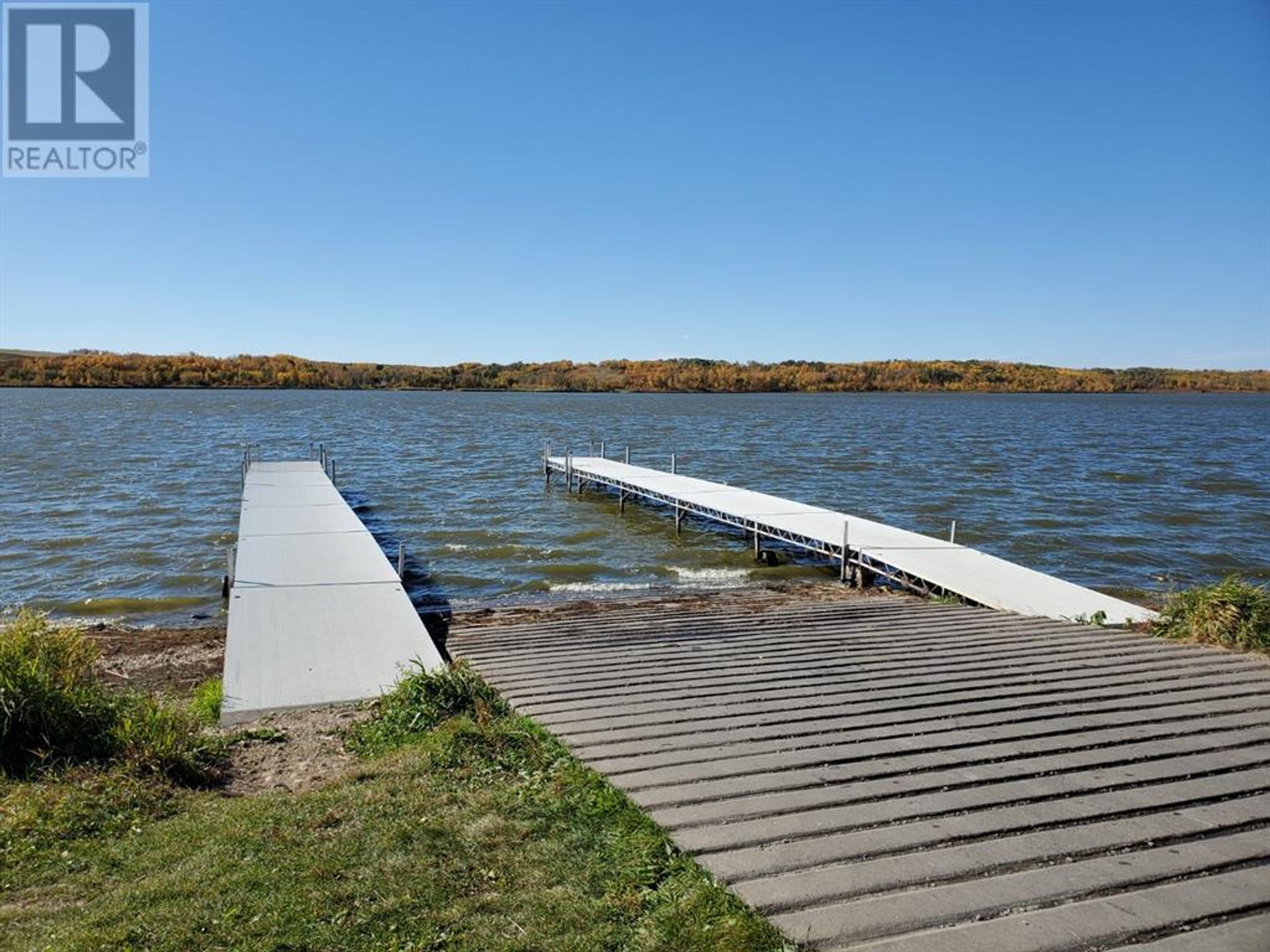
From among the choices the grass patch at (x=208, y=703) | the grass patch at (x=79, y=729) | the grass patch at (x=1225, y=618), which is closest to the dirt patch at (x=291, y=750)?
the grass patch at (x=79, y=729)

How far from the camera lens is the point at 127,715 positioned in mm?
6340

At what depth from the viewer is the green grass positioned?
3.73 m

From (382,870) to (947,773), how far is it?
11.1ft

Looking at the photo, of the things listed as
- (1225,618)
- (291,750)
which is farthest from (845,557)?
(291,750)

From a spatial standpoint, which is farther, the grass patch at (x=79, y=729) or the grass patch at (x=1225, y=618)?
the grass patch at (x=1225, y=618)

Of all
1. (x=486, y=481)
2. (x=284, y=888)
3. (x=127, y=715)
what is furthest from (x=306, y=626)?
(x=486, y=481)

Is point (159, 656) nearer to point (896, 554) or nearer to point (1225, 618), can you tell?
point (896, 554)

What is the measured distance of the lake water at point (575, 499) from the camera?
55.0 feet

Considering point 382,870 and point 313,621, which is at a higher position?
point 382,870

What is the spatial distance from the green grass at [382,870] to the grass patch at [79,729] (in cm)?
36

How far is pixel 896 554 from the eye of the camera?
15281 mm

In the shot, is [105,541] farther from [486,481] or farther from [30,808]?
[30,808]

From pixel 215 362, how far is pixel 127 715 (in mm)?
137588

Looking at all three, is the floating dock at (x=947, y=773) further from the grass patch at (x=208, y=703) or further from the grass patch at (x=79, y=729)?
the grass patch at (x=79, y=729)
